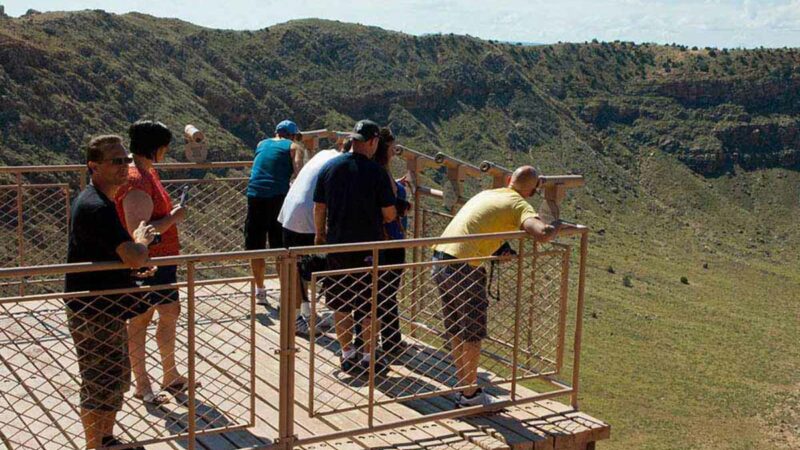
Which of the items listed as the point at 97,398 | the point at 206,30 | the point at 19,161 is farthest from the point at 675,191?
the point at 97,398

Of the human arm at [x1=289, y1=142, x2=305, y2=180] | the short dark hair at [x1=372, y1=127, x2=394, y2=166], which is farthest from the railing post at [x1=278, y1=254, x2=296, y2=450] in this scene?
the human arm at [x1=289, y1=142, x2=305, y2=180]

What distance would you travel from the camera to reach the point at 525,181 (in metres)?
5.51

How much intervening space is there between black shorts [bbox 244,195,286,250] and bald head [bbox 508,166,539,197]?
2474 millimetres

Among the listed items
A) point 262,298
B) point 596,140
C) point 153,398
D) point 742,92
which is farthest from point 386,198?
point 742,92

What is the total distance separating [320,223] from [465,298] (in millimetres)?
1164

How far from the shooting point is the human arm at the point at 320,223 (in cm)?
597

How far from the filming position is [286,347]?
469cm

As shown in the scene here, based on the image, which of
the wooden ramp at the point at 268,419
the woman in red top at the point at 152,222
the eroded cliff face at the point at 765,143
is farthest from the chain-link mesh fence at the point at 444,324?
the eroded cliff face at the point at 765,143

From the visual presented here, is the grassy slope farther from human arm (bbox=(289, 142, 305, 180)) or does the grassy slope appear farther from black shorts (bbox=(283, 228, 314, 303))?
black shorts (bbox=(283, 228, 314, 303))

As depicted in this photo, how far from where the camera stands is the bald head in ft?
18.1

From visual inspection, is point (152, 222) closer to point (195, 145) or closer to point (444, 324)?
point (444, 324)

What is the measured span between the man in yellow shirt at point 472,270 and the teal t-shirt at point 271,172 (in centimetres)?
215

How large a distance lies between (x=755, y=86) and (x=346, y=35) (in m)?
27.5

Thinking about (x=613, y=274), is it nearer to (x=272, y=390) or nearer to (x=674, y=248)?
(x=674, y=248)
